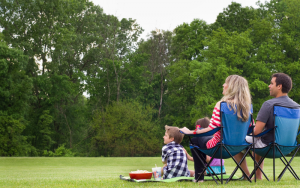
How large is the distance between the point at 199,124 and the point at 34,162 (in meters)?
14.0

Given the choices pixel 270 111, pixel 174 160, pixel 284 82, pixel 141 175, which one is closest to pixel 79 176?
pixel 141 175

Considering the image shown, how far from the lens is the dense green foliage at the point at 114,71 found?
28.6m

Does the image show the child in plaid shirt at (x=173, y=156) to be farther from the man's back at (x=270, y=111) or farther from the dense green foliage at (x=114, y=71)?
the dense green foliage at (x=114, y=71)

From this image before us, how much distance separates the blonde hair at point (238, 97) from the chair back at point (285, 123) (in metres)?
0.52

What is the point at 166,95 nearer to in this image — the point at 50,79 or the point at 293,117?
the point at 50,79

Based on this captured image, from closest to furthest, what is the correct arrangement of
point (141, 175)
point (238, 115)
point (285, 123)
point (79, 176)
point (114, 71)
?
point (238, 115)
point (285, 123)
point (141, 175)
point (79, 176)
point (114, 71)

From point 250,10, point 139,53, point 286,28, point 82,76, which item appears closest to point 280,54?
point 286,28

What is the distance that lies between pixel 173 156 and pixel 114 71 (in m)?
29.8

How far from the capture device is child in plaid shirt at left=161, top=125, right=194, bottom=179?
16.6 feet

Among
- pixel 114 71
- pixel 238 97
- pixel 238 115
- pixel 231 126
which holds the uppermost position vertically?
pixel 114 71

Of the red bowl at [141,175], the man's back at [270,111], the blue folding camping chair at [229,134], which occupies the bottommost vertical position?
the red bowl at [141,175]

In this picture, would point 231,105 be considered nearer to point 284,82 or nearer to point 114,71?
point 284,82

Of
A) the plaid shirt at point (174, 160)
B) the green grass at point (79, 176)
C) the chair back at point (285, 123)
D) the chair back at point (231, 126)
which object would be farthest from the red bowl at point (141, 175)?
the chair back at point (285, 123)

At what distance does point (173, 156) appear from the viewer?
504 cm
